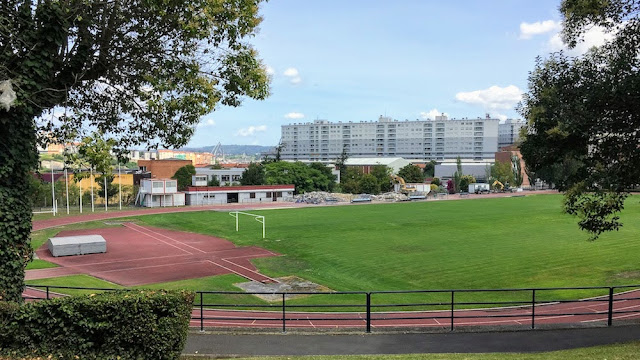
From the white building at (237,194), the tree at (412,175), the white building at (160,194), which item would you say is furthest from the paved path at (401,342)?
the tree at (412,175)

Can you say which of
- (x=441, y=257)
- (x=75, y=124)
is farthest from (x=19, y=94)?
(x=441, y=257)

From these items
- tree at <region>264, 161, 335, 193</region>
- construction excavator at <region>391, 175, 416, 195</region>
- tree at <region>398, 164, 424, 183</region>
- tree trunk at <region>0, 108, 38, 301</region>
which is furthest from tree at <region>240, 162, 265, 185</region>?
tree trunk at <region>0, 108, 38, 301</region>

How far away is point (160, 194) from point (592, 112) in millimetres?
67541

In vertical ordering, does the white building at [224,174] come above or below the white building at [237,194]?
above

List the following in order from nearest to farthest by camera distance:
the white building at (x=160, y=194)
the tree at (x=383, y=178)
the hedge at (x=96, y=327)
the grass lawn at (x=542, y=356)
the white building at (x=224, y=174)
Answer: the hedge at (x=96, y=327)
the grass lawn at (x=542, y=356)
the white building at (x=160, y=194)
the white building at (x=224, y=174)
the tree at (x=383, y=178)

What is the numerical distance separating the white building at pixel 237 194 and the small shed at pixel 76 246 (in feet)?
137

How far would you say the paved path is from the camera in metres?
11.0

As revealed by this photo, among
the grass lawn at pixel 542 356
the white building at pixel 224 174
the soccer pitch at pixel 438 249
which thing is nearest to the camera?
the grass lawn at pixel 542 356

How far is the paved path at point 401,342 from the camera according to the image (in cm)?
1096

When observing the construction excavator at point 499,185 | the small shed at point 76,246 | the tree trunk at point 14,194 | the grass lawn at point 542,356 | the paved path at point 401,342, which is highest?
the tree trunk at point 14,194

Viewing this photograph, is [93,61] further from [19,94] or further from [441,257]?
[441,257]

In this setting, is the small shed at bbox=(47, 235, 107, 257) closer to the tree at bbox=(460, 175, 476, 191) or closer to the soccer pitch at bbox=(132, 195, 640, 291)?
the soccer pitch at bbox=(132, 195, 640, 291)

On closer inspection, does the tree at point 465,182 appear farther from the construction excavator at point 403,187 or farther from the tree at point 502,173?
the construction excavator at point 403,187

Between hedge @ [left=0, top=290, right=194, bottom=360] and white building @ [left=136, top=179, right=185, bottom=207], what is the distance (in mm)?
66230
